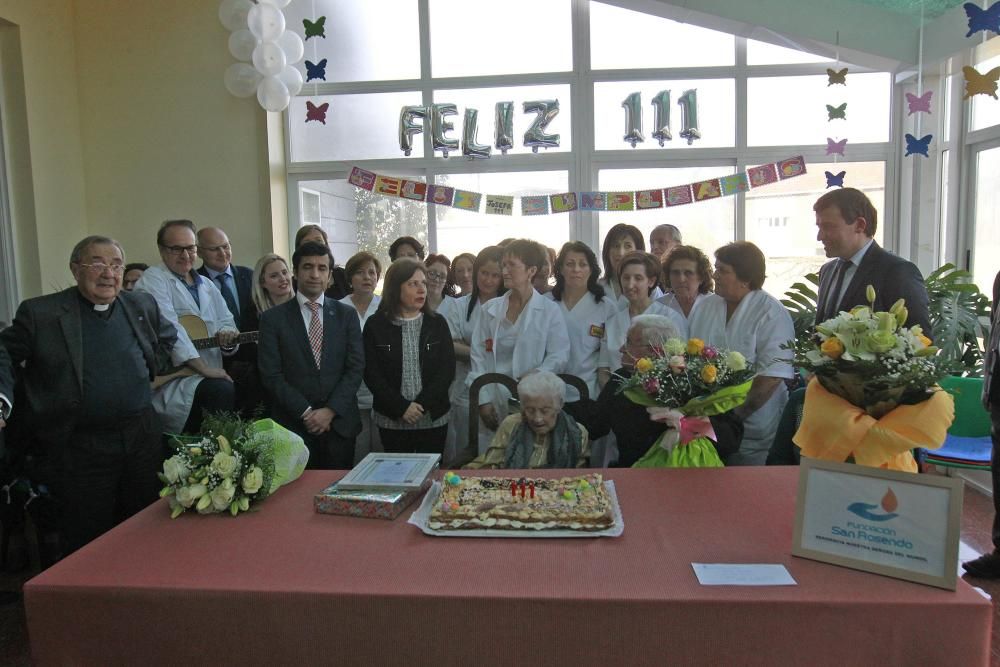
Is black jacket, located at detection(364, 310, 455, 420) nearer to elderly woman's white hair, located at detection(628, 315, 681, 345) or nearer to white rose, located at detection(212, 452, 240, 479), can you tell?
elderly woman's white hair, located at detection(628, 315, 681, 345)

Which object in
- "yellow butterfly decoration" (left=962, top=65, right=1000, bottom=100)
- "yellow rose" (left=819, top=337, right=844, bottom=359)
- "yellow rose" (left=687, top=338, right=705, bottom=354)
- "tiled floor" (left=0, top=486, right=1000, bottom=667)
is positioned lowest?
"tiled floor" (left=0, top=486, right=1000, bottom=667)

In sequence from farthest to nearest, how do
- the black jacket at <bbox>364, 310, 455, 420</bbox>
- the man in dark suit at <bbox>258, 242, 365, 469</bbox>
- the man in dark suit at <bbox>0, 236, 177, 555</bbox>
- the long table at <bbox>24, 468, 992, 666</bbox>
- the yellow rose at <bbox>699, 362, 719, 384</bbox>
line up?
the black jacket at <bbox>364, 310, 455, 420</bbox>
the man in dark suit at <bbox>258, 242, 365, 469</bbox>
the man in dark suit at <bbox>0, 236, 177, 555</bbox>
the yellow rose at <bbox>699, 362, 719, 384</bbox>
the long table at <bbox>24, 468, 992, 666</bbox>

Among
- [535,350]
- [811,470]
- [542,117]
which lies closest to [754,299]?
[535,350]

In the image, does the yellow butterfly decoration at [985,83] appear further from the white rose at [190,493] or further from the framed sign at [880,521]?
the white rose at [190,493]

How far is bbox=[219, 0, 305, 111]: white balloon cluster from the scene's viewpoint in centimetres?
481

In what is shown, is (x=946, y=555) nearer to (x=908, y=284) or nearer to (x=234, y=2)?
(x=908, y=284)

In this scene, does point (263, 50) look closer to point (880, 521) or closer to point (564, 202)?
point (564, 202)

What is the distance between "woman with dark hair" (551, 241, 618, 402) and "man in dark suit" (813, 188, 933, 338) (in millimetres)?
1055

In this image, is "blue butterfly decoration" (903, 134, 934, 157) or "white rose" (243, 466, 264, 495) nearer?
"white rose" (243, 466, 264, 495)

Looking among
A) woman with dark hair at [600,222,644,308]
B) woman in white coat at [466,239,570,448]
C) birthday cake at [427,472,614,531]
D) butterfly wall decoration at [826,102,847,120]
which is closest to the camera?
birthday cake at [427,472,614,531]

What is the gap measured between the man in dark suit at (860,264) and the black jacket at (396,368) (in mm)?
1738

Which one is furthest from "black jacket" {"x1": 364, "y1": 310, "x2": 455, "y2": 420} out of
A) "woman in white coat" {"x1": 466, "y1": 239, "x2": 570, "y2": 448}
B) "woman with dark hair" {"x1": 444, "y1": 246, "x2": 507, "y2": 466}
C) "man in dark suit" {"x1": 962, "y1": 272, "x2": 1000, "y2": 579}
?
"man in dark suit" {"x1": 962, "y1": 272, "x2": 1000, "y2": 579}

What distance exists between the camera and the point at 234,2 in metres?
4.87

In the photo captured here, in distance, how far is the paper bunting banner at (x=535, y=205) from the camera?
5504 millimetres
